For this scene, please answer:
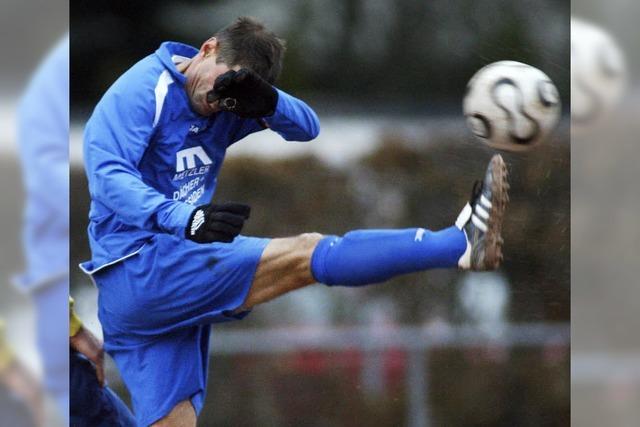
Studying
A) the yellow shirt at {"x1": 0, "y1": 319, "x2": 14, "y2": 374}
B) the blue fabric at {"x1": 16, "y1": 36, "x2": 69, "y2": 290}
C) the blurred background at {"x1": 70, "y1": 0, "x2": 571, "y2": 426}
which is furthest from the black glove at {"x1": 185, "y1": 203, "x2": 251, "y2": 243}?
the yellow shirt at {"x1": 0, "y1": 319, "x2": 14, "y2": 374}

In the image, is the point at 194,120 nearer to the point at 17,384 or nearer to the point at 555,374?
the point at 17,384

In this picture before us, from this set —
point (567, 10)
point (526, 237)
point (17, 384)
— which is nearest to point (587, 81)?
point (567, 10)

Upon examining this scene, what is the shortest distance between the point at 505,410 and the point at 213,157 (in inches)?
57.7

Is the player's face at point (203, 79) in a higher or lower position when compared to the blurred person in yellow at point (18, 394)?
higher

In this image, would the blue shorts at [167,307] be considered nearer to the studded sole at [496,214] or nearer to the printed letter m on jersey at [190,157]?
Result: the printed letter m on jersey at [190,157]

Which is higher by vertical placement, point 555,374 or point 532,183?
point 532,183

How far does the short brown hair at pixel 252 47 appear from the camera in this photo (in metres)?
3.51

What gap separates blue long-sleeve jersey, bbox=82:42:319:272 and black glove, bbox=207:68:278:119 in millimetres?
76

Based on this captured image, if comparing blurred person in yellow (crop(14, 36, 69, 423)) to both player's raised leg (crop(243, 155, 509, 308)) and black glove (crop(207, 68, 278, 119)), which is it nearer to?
black glove (crop(207, 68, 278, 119))

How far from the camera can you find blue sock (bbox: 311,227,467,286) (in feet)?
11.4

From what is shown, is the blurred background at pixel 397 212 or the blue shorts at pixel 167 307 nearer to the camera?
the blue shorts at pixel 167 307

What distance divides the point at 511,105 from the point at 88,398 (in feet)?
6.05

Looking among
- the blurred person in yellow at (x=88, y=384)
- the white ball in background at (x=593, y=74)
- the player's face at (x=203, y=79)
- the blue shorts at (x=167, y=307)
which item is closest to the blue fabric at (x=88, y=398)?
the blurred person in yellow at (x=88, y=384)

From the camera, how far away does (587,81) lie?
12.5ft
